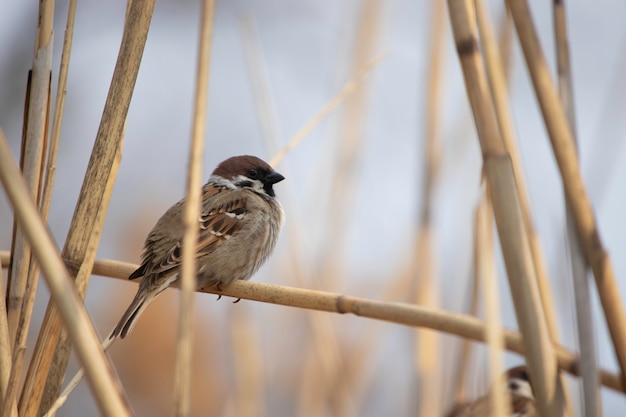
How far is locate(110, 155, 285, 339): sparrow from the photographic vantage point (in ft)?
8.09

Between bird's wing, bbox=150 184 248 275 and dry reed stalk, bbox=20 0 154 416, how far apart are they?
138cm

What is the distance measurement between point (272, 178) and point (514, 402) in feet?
4.52

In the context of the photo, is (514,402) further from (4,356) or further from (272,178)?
(4,356)

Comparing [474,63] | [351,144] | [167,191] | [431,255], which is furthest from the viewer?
[167,191]

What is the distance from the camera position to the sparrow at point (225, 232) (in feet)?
8.09

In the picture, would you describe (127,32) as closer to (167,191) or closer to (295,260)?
(295,260)

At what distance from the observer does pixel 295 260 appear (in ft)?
8.53

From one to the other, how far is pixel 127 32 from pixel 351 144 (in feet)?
5.27

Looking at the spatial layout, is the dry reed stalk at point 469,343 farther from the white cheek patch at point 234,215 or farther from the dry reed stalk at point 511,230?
the white cheek patch at point 234,215

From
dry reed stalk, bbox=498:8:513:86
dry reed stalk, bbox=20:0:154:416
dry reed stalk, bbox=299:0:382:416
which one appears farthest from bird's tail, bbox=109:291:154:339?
dry reed stalk, bbox=498:8:513:86

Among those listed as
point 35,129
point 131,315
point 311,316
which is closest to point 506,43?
point 311,316

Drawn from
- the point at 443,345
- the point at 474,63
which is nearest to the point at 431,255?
the point at 443,345

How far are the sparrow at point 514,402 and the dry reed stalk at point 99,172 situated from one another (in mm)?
1490

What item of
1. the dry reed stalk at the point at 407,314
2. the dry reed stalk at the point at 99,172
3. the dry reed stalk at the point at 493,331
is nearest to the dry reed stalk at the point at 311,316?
the dry reed stalk at the point at 99,172
